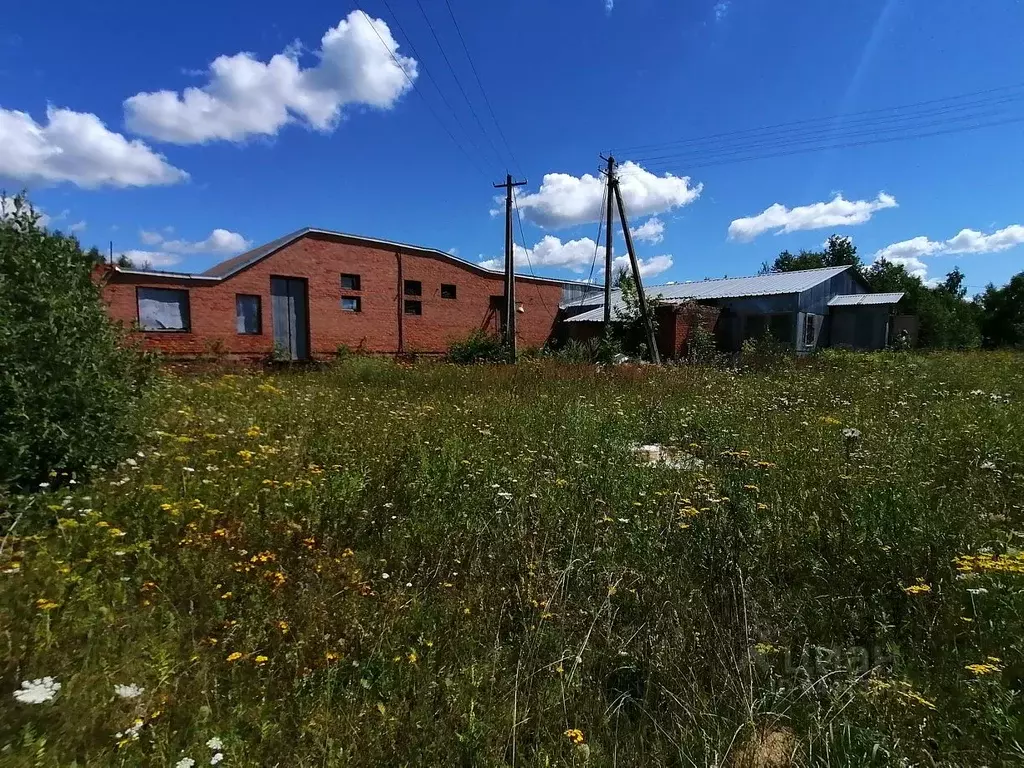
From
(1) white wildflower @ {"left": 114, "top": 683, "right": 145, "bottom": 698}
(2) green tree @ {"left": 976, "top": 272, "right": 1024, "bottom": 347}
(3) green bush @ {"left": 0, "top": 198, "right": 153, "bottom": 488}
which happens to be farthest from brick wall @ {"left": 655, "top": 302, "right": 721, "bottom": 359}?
(2) green tree @ {"left": 976, "top": 272, "right": 1024, "bottom": 347}

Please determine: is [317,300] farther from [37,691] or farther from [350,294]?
[37,691]

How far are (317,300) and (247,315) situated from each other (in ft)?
8.28

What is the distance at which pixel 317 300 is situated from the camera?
20.0 meters

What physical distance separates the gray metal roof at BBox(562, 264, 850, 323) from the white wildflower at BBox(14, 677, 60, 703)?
74.9 ft

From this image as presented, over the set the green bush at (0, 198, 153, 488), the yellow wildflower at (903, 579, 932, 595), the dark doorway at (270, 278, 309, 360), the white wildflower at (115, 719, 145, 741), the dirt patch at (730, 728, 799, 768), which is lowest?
the dirt patch at (730, 728, 799, 768)

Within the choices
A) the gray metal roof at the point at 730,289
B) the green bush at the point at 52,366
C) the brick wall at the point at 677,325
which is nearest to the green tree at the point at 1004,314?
the gray metal roof at the point at 730,289

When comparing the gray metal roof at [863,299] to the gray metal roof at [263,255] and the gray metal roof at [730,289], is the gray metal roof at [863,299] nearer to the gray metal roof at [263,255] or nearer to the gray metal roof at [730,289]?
the gray metal roof at [730,289]

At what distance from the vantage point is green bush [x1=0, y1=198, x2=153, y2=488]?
360cm

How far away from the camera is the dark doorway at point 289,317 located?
19188mm

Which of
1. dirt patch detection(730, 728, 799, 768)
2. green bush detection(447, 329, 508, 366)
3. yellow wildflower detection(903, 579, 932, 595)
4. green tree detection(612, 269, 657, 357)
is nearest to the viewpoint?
dirt patch detection(730, 728, 799, 768)

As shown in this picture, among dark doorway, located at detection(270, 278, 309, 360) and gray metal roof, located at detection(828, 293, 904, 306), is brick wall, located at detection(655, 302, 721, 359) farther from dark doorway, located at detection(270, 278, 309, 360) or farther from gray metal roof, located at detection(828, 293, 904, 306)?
dark doorway, located at detection(270, 278, 309, 360)

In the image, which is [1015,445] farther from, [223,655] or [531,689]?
[223,655]

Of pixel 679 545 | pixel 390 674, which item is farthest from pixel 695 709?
pixel 390 674

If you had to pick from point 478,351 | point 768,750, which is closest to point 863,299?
point 478,351
